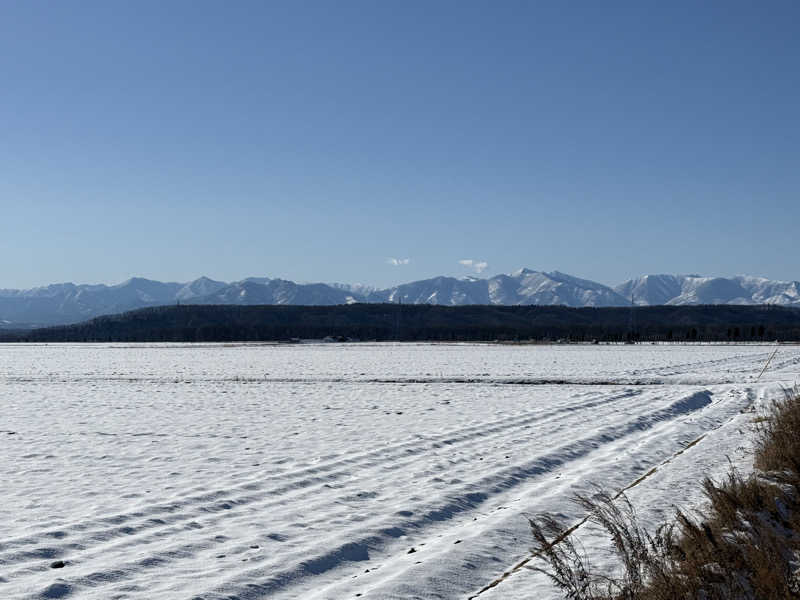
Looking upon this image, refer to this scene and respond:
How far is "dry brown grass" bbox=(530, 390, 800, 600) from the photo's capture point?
568 centimetres

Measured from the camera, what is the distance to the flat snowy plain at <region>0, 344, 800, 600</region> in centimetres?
729

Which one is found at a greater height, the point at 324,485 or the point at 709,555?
the point at 709,555

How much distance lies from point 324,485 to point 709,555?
242 inches

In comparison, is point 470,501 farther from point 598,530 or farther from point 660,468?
point 660,468

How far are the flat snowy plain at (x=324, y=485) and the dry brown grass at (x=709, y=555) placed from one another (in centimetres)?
77

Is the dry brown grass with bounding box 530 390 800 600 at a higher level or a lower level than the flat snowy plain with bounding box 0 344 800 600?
higher

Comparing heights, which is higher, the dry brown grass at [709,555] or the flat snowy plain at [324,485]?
the dry brown grass at [709,555]

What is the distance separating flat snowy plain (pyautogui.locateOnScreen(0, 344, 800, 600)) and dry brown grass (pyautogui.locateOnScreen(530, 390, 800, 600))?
773 millimetres

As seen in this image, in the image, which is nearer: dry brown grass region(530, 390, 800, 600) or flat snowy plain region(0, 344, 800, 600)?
dry brown grass region(530, 390, 800, 600)

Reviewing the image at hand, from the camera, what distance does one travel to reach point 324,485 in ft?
37.1

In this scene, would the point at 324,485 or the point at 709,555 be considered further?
the point at 324,485

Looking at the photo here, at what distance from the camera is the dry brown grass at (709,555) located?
18.6ft

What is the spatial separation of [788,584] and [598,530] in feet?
10.0

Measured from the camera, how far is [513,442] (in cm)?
1515
